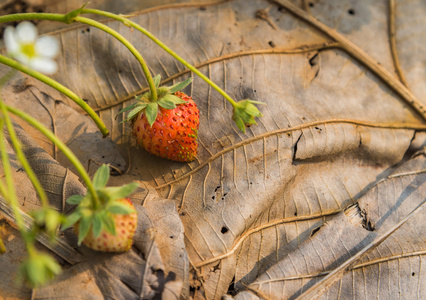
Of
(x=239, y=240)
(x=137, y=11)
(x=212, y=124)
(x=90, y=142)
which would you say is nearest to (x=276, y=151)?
(x=212, y=124)

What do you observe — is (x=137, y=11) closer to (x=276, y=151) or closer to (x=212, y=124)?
(x=212, y=124)

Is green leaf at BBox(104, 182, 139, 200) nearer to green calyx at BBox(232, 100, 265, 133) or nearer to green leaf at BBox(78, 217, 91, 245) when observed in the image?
green leaf at BBox(78, 217, 91, 245)

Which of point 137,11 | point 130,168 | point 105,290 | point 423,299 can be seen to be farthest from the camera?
point 137,11

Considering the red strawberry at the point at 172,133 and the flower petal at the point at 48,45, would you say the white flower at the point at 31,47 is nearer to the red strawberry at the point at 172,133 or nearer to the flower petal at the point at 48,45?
the flower petal at the point at 48,45

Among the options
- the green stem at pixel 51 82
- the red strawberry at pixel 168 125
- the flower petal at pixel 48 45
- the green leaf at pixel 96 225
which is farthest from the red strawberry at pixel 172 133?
the flower petal at pixel 48 45

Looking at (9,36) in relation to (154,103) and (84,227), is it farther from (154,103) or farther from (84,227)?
(84,227)

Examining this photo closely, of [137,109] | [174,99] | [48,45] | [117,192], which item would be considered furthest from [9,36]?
[117,192]

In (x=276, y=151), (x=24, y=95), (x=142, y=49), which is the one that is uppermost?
(x=142, y=49)
